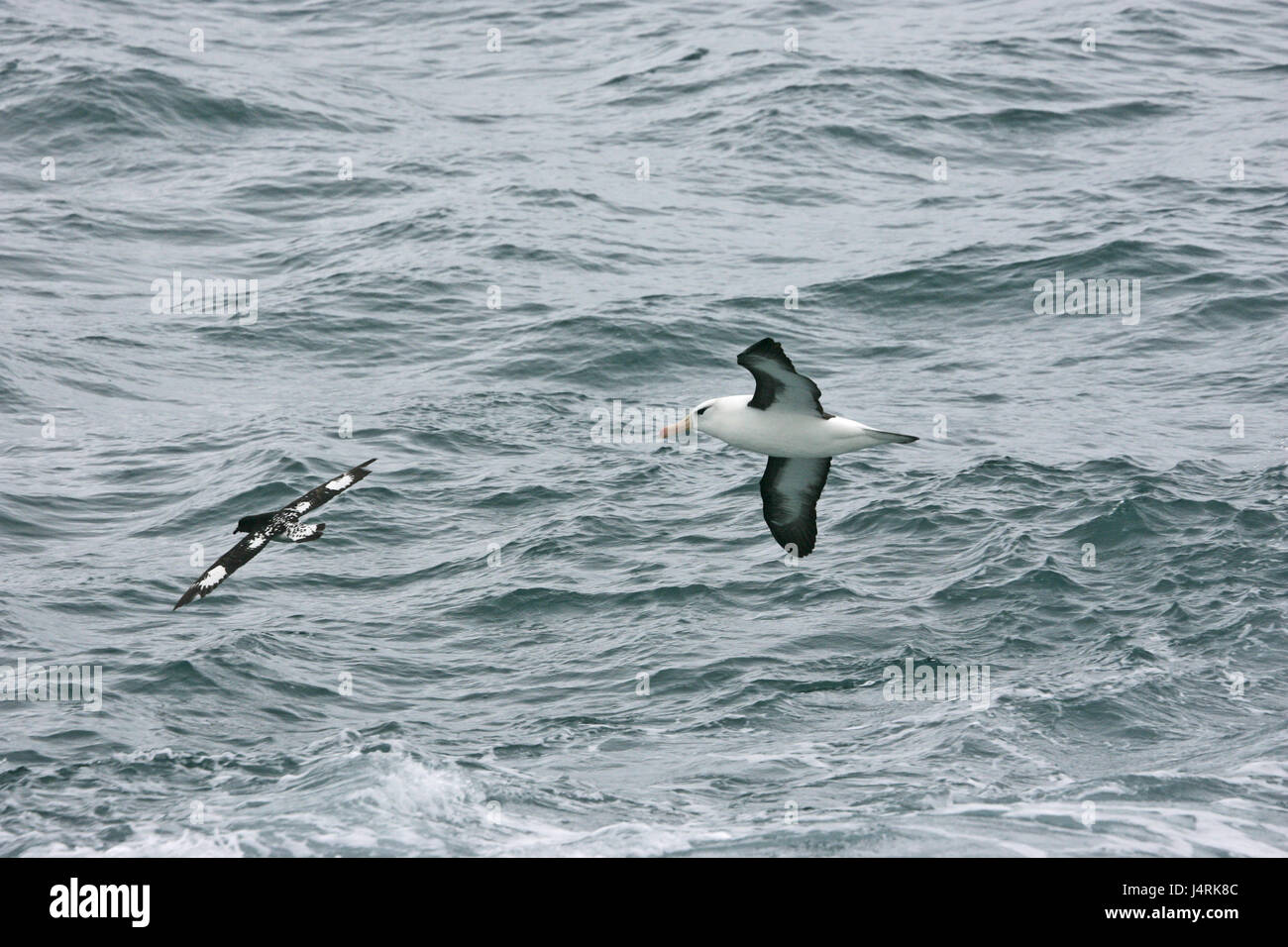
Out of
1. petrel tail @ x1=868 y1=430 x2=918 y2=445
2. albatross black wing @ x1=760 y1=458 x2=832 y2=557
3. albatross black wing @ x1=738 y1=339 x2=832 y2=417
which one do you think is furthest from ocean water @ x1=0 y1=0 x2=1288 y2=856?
albatross black wing @ x1=738 y1=339 x2=832 y2=417

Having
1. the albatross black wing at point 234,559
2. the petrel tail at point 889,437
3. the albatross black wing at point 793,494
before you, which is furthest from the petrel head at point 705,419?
the albatross black wing at point 234,559

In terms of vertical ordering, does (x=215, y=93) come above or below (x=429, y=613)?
above

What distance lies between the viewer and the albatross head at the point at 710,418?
15.8m

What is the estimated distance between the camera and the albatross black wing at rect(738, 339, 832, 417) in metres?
14.3

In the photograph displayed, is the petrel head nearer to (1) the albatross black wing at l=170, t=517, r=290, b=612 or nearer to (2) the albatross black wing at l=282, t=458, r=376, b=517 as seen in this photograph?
(2) the albatross black wing at l=282, t=458, r=376, b=517

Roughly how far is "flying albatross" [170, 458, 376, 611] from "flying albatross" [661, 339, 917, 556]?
3.14 meters

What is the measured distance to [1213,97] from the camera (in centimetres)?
3788

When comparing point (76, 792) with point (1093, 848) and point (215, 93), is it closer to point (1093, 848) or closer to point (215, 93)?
point (1093, 848)

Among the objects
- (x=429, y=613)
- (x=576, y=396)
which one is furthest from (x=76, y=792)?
(x=576, y=396)

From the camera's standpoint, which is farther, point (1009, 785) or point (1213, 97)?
point (1213, 97)

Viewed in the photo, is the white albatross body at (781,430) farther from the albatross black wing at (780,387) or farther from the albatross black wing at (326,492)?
the albatross black wing at (326,492)

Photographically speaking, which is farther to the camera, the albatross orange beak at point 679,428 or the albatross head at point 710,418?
the albatross orange beak at point 679,428

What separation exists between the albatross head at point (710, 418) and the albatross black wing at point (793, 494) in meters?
0.86

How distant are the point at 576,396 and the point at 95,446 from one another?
7.06 meters
